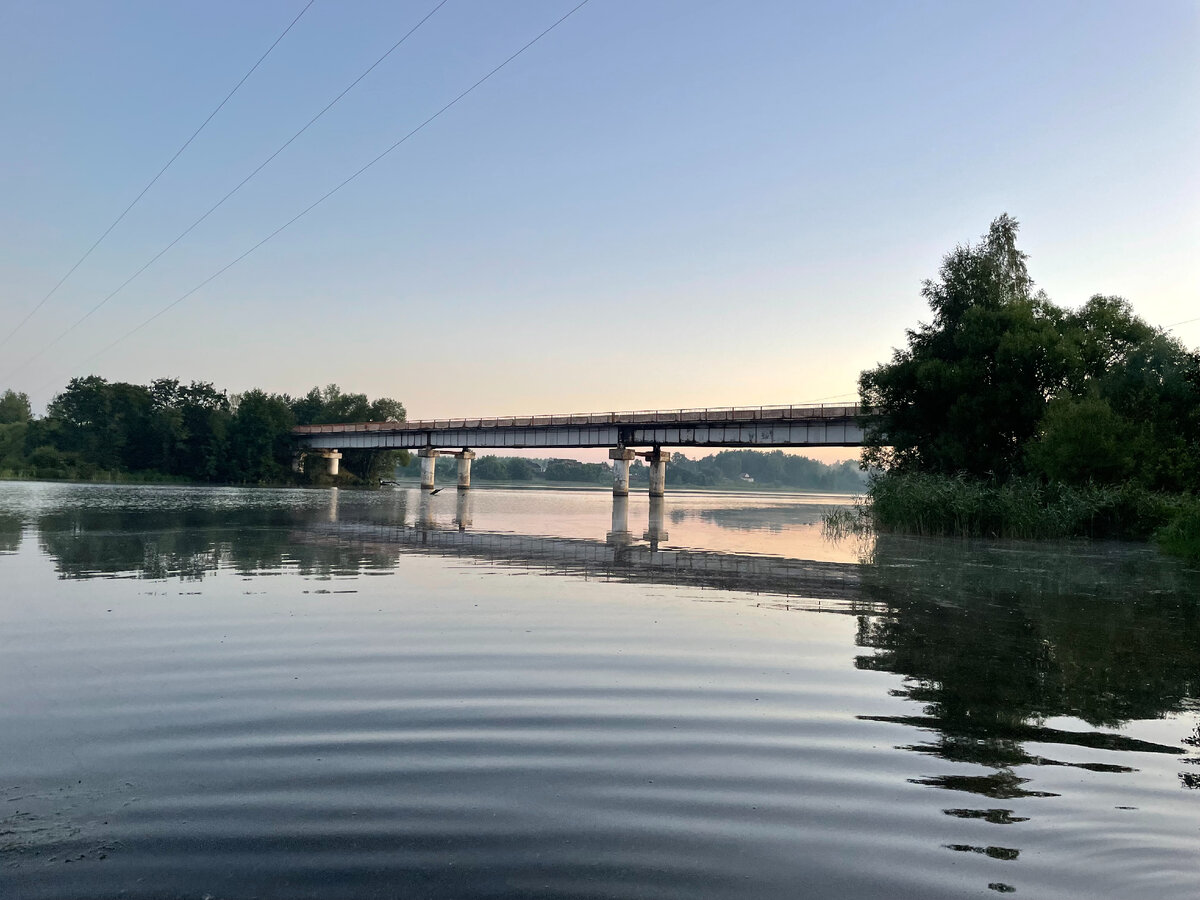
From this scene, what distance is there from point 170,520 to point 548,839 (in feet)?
125

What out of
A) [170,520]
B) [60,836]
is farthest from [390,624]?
[170,520]

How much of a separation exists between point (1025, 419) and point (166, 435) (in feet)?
451

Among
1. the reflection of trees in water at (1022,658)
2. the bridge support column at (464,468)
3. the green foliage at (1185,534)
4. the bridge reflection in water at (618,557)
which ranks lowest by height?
the bridge reflection in water at (618,557)

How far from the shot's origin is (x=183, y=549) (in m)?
24.7

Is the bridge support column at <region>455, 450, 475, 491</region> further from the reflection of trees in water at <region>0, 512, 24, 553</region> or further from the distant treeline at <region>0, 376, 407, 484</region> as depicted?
the reflection of trees in water at <region>0, 512, 24, 553</region>

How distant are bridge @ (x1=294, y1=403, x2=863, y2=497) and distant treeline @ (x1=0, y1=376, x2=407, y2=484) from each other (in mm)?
6322

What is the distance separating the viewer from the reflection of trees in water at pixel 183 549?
2020cm

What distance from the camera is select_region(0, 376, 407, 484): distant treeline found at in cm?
14325

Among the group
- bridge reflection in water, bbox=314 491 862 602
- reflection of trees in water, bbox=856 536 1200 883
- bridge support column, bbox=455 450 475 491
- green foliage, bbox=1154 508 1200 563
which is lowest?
bridge reflection in water, bbox=314 491 862 602

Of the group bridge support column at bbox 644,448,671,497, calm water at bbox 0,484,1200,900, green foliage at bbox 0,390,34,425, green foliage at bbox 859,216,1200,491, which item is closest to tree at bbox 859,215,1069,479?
green foliage at bbox 859,216,1200,491

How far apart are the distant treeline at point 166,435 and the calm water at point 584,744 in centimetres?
13705

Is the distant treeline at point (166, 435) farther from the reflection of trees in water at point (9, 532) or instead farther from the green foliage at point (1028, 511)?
the green foliage at point (1028, 511)

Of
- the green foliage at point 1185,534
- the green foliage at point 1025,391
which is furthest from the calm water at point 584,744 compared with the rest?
the green foliage at point 1025,391

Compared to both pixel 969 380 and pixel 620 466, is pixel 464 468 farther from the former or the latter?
pixel 969 380
